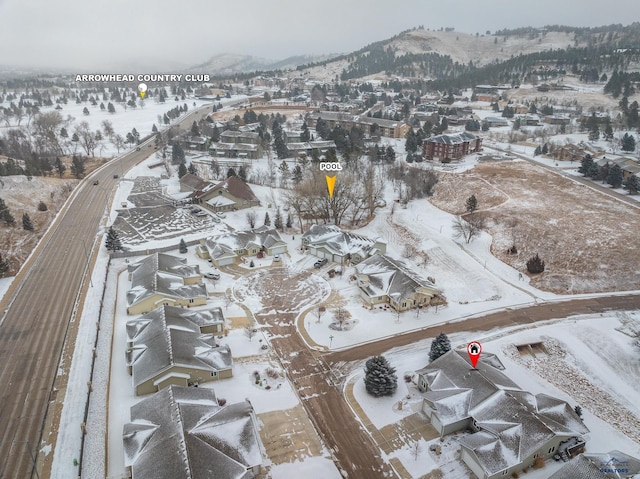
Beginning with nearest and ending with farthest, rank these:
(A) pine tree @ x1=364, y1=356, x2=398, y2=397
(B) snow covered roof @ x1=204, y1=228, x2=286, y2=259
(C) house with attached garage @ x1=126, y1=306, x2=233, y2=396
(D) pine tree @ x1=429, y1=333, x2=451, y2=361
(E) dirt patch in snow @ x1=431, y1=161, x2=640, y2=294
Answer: (A) pine tree @ x1=364, y1=356, x2=398, y2=397, (C) house with attached garage @ x1=126, y1=306, x2=233, y2=396, (D) pine tree @ x1=429, y1=333, x2=451, y2=361, (E) dirt patch in snow @ x1=431, y1=161, x2=640, y2=294, (B) snow covered roof @ x1=204, y1=228, x2=286, y2=259

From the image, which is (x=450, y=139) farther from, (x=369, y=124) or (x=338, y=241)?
(x=338, y=241)

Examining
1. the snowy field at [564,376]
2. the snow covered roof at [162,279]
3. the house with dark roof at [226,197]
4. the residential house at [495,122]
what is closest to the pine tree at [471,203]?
the snowy field at [564,376]

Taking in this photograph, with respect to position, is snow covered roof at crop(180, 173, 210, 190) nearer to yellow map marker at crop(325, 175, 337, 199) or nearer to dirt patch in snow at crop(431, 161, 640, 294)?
yellow map marker at crop(325, 175, 337, 199)

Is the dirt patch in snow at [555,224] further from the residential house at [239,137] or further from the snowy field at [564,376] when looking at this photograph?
the residential house at [239,137]

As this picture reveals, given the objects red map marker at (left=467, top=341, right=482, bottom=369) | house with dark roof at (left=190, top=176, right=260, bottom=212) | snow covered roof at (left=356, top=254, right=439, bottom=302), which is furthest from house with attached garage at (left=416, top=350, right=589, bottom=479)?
house with dark roof at (left=190, top=176, right=260, bottom=212)

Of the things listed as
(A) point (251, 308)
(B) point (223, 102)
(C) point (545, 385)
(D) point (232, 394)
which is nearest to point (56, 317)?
(A) point (251, 308)

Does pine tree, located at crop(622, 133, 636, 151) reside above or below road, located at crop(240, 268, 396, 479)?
above
